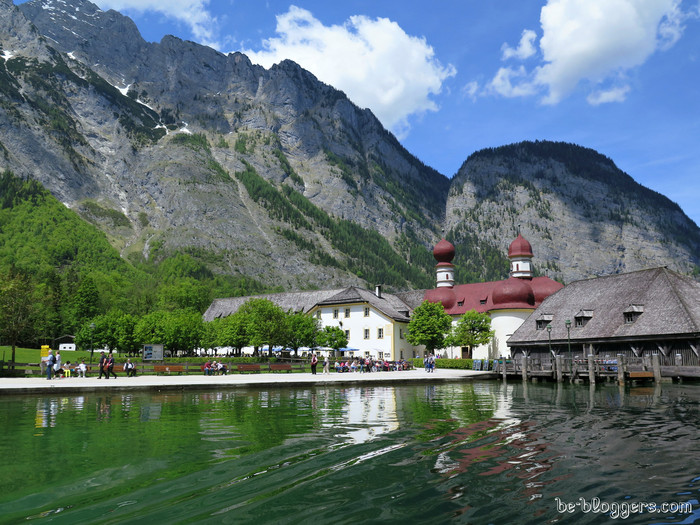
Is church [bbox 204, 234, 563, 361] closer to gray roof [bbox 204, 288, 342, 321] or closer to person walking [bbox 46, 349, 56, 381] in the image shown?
gray roof [bbox 204, 288, 342, 321]

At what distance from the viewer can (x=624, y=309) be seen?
173ft

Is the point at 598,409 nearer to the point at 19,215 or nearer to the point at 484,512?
the point at 484,512

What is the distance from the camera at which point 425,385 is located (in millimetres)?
42938

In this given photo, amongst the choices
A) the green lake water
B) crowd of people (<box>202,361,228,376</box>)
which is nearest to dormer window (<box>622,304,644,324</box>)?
the green lake water

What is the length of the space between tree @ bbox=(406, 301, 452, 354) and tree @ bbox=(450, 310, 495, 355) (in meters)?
1.92

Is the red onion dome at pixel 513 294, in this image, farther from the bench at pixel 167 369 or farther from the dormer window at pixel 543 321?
the bench at pixel 167 369

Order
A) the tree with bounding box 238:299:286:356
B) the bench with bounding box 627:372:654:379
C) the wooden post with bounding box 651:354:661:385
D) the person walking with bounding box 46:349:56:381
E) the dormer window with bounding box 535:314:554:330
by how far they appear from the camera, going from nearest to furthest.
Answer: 1. the person walking with bounding box 46:349:56:381
2. the wooden post with bounding box 651:354:661:385
3. the bench with bounding box 627:372:654:379
4. the dormer window with bounding box 535:314:554:330
5. the tree with bounding box 238:299:286:356

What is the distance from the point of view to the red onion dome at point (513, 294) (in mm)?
78500

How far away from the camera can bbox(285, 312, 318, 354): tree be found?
79312mm

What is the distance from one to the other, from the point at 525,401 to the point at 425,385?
1478 cm

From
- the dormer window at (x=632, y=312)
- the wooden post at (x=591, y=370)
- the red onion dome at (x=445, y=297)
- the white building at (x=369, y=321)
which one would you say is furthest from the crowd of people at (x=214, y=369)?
the red onion dome at (x=445, y=297)

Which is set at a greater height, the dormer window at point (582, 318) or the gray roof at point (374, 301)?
the gray roof at point (374, 301)

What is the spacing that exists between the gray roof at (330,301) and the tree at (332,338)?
24.7 feet
